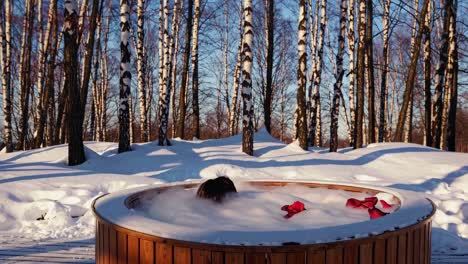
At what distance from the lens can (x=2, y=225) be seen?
4.70 m

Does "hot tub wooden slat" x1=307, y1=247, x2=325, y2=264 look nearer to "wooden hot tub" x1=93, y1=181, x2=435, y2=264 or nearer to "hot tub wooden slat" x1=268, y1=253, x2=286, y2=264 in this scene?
"wooden hot tub" x1=93, y1=181, x2=435, y2=264

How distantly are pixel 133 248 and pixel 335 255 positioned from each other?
952mm

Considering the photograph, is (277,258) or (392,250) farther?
(392,250)

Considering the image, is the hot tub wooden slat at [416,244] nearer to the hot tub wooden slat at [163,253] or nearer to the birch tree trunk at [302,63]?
the hot tub wooden slat at [163,253]

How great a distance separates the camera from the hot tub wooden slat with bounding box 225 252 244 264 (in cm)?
150

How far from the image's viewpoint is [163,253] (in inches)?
63.4

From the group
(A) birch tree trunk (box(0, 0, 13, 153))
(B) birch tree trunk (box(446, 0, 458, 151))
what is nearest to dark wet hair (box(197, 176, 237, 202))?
(A) birch tree trunk (box(0, 0, 13, 153))

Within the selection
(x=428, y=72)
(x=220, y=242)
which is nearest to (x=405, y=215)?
(x=220, y=242)

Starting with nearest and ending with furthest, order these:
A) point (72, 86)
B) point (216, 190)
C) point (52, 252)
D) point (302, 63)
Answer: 1. point (216, 190)
2. point (52, 252)
3. point (72, 86)
4. point (302, 63)

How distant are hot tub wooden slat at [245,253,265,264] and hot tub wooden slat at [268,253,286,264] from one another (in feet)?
0.10

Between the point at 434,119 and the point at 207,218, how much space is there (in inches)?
454

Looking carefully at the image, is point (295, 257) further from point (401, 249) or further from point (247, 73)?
point (247, 73)

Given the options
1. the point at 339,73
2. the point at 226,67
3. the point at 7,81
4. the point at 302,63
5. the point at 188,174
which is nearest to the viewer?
the point at 188,174

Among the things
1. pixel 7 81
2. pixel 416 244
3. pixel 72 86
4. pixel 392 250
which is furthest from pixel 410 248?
Result: pixel 7 81
